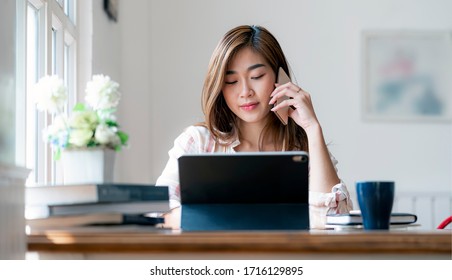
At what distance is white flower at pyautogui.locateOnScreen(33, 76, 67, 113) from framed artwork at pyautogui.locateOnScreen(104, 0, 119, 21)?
2250mm

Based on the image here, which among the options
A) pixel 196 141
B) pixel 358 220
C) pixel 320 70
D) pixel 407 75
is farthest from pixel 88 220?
pixel 407 75

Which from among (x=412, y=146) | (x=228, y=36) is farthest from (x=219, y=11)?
(x=228, y=36)

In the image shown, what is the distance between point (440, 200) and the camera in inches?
174

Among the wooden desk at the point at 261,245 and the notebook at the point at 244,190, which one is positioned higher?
the notebook at the point at 244,190

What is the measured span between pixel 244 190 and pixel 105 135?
0.94ft

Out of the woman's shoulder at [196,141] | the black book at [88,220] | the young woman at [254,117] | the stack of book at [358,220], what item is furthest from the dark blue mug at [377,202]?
the woman's shoulder at [196,141]

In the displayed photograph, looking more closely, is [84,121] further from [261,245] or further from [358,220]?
[358,220]

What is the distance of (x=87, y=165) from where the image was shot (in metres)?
1.49

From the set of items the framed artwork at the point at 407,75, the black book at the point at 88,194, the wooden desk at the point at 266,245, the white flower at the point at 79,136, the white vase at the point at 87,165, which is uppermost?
the framed artwork at the point at 407,75

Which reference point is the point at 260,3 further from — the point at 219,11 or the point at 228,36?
the point at 228,36

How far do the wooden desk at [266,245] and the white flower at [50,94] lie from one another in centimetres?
37

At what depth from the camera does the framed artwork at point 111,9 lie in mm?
3748

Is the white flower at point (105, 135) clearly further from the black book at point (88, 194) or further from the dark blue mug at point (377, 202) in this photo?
the dark blue mug at point (377, 202)

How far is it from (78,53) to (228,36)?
1.01 m
